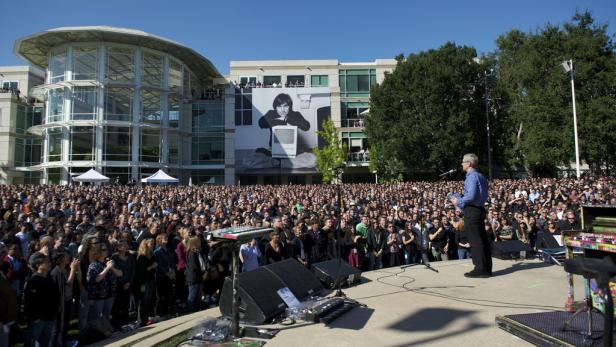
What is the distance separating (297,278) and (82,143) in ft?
128

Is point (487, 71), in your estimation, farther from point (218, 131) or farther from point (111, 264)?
point (111, 264)

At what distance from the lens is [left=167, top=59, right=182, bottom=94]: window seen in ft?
140

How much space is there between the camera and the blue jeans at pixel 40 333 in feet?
17.6

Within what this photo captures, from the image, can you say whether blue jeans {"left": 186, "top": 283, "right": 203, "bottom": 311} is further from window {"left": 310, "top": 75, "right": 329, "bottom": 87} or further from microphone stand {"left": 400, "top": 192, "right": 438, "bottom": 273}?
window {"left": 310, "top": 75, "right": 329, "bottom": 87}

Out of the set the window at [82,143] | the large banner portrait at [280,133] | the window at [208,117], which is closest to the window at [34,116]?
the window at [82,143]

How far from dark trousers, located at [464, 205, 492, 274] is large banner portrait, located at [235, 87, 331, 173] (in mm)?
39500

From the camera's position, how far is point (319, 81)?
51.6 metres

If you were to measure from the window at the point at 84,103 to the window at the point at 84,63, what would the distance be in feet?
4.20

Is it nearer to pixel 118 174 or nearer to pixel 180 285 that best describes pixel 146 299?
pixel 180 285

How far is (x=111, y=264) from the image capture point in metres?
6.64

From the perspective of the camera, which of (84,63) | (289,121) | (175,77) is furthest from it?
(289,121)

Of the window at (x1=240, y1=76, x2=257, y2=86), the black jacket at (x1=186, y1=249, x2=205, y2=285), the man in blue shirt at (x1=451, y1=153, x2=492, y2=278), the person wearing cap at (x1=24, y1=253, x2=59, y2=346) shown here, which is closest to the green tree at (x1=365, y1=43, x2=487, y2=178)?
the window at (x1=240, y1=76, x2=257, y2=86)

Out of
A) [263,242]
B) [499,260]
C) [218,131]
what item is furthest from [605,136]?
[218,131]

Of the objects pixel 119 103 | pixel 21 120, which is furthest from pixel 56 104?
pixel 21 120
